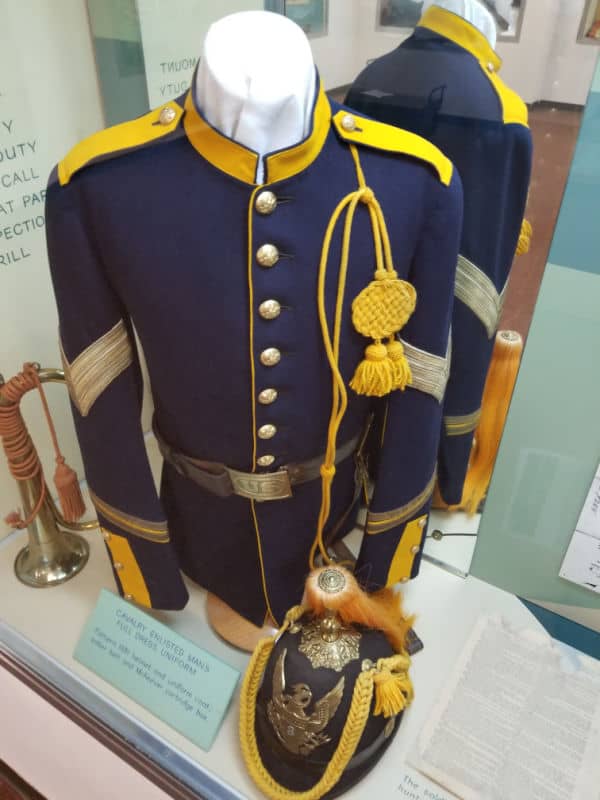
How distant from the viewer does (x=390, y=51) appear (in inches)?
30.7

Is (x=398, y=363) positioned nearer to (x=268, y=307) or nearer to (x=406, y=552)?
(x=268, y=307)

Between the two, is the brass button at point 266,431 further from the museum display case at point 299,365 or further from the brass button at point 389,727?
the brass button at point 389,727

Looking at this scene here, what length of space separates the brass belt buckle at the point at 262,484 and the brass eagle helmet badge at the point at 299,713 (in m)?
→ 0.18

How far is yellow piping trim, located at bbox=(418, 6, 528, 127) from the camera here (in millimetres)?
753

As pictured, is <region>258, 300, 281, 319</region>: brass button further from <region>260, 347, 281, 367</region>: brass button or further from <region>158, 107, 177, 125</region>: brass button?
<region>158, 107, 177, 125</region>: brass button

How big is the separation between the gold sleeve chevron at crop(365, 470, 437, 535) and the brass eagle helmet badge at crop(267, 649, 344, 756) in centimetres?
20

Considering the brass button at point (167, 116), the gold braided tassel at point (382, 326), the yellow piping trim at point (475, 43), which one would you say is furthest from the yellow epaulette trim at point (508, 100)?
the brass button at point (167, 116)

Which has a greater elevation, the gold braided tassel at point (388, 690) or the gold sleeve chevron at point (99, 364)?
the gold sleeve chevron at point (99, 364)

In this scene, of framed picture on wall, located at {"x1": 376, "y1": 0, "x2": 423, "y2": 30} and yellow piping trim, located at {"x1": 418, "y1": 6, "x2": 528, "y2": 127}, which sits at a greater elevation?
framed picture on wall, located at {"x1": 376, "y1": 0, "x2": 423, "y2": 30}

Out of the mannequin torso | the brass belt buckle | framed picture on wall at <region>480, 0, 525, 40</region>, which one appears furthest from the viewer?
the brass belt buckle

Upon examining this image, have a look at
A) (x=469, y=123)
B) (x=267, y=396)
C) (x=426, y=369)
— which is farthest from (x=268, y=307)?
(x=469, y=123)

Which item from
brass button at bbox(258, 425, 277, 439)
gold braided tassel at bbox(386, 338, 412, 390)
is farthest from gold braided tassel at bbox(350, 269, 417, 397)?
brass button at bbox(258, 425, 277, 439)

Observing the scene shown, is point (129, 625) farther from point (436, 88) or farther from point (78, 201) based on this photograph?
point (436, 88)

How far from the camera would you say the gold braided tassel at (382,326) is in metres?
0.71
